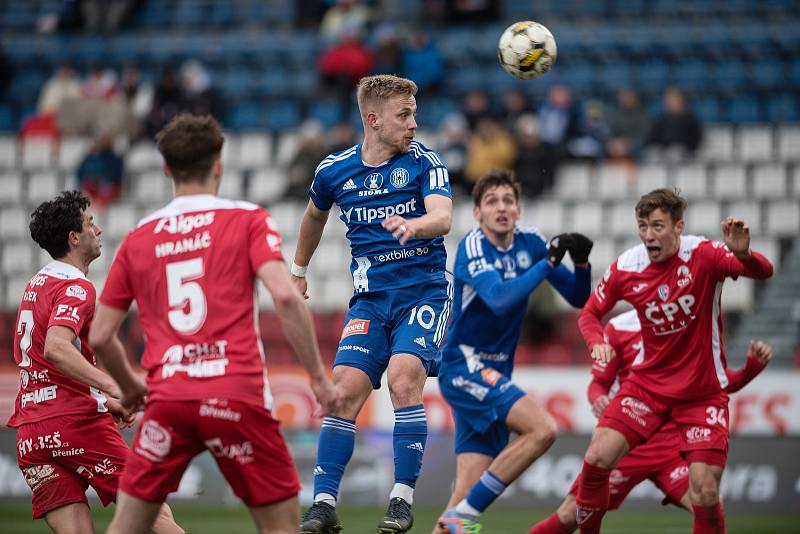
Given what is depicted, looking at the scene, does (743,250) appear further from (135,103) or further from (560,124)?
(135,103)

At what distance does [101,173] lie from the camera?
21125 mm

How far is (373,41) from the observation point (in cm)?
2278

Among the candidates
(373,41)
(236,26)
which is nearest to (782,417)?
(373,41)

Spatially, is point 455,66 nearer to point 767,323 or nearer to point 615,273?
point 767,323

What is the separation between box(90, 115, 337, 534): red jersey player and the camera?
6105 millimetres

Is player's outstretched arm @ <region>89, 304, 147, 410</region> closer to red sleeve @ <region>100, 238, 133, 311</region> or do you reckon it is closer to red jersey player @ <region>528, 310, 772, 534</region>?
red sleeve @ <region>100, 238, 133, 311</region>

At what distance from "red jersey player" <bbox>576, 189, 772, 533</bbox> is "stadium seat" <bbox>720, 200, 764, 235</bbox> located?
9695 millimetres

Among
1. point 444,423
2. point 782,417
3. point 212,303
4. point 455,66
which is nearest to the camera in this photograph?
point 212,303

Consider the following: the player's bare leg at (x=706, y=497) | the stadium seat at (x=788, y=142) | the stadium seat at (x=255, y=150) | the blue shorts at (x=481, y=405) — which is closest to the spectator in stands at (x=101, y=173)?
the stadium seat at (x=255, y=150)

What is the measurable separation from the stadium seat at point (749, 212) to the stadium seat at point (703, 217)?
0.51 feet

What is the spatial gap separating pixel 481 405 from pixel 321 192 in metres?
2.32

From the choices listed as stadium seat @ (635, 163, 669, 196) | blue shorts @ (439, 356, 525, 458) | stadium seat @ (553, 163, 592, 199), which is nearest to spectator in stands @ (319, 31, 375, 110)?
stadium seat @ (553, 163, 592, 199)

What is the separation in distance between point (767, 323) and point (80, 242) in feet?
35.9

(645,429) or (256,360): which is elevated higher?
(256,360)
